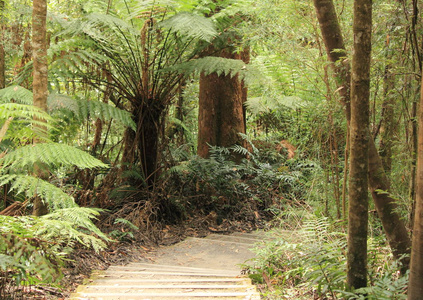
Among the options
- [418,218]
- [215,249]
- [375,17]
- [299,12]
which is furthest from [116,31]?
[418,218]

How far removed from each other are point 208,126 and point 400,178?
386cm

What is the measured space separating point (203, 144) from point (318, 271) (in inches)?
160

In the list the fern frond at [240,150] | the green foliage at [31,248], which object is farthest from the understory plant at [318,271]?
the fern frond at [240,150]

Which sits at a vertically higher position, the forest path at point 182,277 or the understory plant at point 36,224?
the understory plant at point 36,224

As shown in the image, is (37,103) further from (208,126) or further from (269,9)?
(208,126)

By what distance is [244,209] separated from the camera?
525 centimetres

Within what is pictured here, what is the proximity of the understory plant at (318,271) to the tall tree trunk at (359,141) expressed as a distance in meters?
0.15

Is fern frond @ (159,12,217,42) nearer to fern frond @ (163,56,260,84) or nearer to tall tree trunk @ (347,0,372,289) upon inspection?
fern frond @ (163,56,260,84)

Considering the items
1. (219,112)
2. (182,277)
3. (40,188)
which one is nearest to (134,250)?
Answer: (182,277)

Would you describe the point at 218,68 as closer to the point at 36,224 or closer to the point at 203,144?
the point at 203,144

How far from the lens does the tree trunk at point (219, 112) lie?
622cm

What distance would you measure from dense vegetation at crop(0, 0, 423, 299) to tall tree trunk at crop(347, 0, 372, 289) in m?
0.17

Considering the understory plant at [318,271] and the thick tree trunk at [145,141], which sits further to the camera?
the thick tree trunk at [145,141]

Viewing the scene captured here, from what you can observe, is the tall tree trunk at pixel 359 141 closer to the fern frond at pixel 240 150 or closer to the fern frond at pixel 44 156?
the fern frond at pixel 44 156
